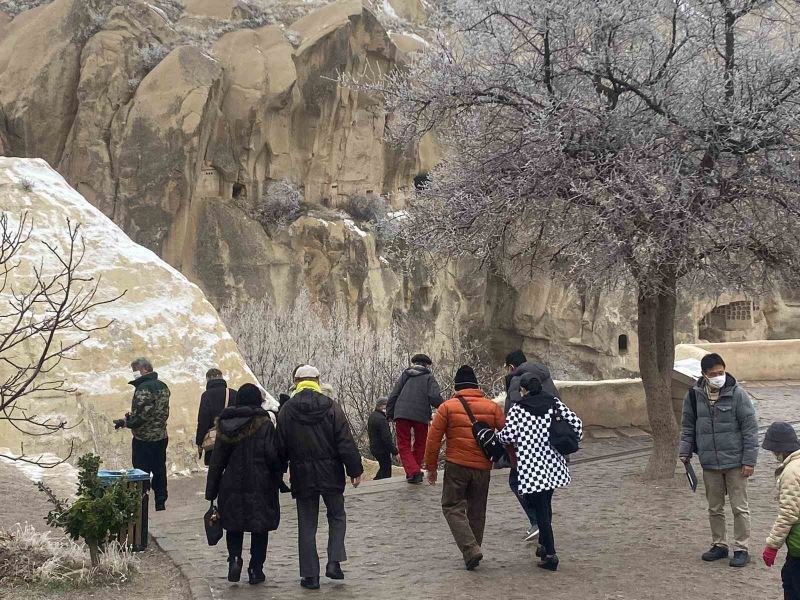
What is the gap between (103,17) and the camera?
35.8m

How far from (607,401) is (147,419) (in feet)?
22.3

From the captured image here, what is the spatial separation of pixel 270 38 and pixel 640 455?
29.7 metres

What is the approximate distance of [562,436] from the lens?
728 centimetres

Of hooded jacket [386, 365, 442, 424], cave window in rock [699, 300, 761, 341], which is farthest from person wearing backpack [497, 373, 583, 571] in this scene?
cave window in rock [699, 300, 761, 341]

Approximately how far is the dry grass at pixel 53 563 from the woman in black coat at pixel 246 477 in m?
0.81

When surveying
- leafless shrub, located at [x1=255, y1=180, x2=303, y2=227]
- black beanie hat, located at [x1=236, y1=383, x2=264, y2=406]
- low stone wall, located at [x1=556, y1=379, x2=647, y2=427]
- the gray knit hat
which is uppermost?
leafless shrub, located at [x1=255, y1=180, x2=303, y2=227]

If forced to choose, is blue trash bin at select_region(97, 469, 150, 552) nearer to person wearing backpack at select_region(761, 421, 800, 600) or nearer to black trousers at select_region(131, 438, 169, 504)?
black trousers at select_region(131, 438, 169, 504)

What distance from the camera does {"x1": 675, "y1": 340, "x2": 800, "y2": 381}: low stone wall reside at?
1967 cm

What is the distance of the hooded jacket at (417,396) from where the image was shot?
10.4m

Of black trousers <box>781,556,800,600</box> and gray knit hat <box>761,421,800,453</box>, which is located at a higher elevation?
gray knit hat <box>761,421,800,453</box>

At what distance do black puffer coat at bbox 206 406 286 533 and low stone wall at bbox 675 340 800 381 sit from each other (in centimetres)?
1448

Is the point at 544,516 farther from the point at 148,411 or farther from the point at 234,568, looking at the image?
the point at 148,411

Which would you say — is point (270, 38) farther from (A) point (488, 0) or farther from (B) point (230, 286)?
(A) point (488, 0)

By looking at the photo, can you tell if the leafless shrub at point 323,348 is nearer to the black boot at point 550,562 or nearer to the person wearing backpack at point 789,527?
the black boot at point 550,562
